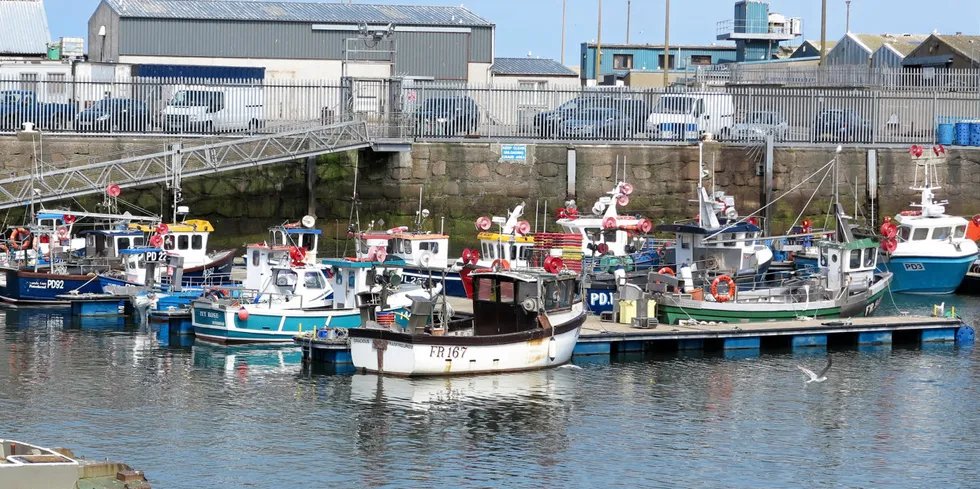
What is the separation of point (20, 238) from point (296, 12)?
64.6 ft

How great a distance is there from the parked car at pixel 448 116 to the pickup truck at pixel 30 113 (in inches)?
439

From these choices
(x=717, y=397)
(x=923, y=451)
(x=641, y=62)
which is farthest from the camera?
(x=641, y=62)

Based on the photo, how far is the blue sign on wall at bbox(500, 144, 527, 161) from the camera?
49.0 m

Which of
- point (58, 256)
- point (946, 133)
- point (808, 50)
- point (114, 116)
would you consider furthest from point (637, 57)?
point (58, 256)

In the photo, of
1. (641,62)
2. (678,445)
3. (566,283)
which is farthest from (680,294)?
(641,62)

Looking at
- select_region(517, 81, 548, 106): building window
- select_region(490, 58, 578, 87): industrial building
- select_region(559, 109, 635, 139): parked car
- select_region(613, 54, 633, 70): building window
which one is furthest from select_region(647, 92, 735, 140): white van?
select_region(613, 54, 633, 70): building window

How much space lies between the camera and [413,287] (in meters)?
34.5

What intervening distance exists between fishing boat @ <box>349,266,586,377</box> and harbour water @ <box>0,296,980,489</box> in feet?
1.20

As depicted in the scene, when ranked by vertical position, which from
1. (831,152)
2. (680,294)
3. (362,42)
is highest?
(362,42)

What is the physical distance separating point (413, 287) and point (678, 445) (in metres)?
11.1

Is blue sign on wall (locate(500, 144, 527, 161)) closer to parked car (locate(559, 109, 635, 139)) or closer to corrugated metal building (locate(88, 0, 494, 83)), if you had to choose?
parked car (locate(559, 109, 635, 139))

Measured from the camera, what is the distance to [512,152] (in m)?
49.0

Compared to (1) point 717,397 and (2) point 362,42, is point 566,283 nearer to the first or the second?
(1) point 717,397

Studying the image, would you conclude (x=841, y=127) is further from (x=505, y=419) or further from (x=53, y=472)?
(x=53, y=472)
